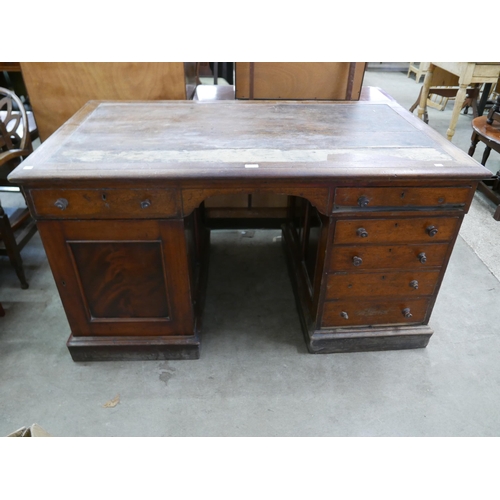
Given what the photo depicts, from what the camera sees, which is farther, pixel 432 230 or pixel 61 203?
pixel 432 230

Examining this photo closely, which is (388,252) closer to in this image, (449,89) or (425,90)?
(425,90)

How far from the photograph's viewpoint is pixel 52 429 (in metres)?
1.45

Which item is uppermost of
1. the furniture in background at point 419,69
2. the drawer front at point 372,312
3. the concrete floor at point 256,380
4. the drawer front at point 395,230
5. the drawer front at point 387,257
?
the drawer front at point 395,230

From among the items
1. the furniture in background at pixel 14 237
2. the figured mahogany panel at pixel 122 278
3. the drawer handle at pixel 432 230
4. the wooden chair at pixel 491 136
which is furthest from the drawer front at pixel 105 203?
the wooden chair at pixel 491 136

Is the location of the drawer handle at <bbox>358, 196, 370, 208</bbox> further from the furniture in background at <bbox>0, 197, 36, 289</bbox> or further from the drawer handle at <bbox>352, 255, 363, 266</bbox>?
the furniture in background at <bbox>0, 197, 36, 289</bbox>

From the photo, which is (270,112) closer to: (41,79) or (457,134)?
(41,79)

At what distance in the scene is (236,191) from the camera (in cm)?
133

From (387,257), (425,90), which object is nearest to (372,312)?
(387,257)

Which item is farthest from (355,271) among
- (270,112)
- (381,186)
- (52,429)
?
(52,429)

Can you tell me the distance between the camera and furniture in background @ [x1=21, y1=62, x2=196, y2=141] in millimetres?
1950

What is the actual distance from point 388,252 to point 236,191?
0.64m

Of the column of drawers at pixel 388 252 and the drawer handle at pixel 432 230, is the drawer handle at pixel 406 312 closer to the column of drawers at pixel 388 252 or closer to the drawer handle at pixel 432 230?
the column of drawers at pixel 388 252

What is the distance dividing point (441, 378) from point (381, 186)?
3.00 feet

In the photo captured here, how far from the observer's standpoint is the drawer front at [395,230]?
56.3 inches
